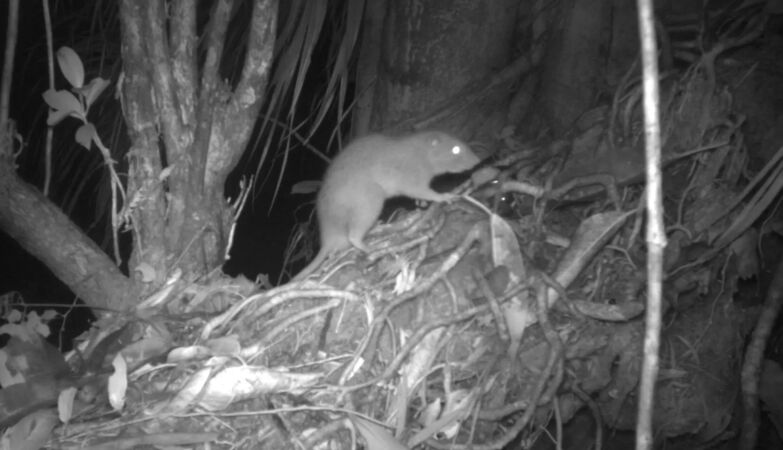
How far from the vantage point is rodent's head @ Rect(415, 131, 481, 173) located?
132 inches

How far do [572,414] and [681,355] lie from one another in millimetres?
430

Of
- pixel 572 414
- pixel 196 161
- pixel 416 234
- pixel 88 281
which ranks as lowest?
pixel 572 414

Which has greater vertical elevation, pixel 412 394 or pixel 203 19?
pixel 203 19

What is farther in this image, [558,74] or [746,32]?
[558,74]

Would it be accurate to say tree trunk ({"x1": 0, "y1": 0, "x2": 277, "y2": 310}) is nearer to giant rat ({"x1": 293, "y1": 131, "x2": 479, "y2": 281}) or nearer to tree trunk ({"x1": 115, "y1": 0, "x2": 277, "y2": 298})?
tree trunk ({"x1": 115, "y1": 0, "x2": 277, "y2": 298})

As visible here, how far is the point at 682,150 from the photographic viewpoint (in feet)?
9.20

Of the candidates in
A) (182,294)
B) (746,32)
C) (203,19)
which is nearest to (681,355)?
(746,32)

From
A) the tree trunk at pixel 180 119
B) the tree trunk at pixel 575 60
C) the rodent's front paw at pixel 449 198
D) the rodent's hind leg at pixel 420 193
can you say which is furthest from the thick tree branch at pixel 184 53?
the tree trunk at pixel 575 60

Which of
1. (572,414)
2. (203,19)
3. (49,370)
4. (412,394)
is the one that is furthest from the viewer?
(203,19)

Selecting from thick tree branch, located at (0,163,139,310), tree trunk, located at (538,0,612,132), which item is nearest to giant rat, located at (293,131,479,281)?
tree trunk, located at (538,0,612,132)

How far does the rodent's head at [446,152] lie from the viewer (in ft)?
11.0

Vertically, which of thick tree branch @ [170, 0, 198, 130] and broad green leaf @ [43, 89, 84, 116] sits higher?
thick tree branch @ [170, 0, 198, 130]

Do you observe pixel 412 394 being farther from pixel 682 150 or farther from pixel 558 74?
pixel 558 74

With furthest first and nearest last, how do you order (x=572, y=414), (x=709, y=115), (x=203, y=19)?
(x=203, y=19)
(x=709, y=115)
(x=572, y=414)
